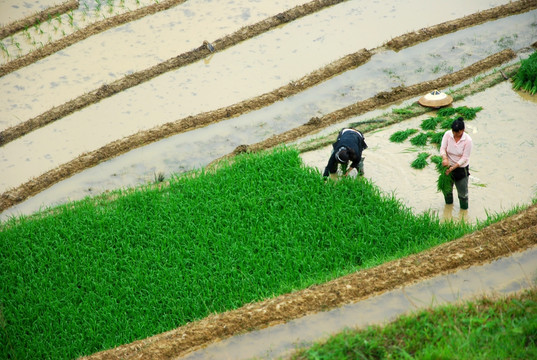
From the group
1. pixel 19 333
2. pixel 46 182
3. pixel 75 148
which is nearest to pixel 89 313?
pixel 19 333

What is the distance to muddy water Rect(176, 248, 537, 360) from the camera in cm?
429

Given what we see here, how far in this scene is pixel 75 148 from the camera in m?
7.21

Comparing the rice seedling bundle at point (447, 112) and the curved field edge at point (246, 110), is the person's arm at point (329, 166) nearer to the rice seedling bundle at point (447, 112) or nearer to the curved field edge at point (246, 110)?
the curved field edge at point (246, 110)

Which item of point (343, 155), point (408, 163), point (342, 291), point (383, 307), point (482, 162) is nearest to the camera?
point (383, 307)

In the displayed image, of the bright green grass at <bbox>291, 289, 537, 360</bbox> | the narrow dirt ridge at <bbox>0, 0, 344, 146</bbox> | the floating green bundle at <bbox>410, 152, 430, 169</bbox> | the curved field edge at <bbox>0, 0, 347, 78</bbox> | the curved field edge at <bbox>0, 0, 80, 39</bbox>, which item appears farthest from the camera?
the curved field edge at <bbox>0, 0, 80, 39</bbox>

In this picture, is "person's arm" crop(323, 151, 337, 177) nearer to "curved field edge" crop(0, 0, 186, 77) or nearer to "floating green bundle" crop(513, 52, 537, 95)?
"floating green bundle" crop(513, 52, 537, 95)

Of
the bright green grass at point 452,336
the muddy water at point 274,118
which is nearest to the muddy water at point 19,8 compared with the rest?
the muddy water at point 274,118

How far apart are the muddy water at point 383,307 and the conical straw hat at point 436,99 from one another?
2.84 m

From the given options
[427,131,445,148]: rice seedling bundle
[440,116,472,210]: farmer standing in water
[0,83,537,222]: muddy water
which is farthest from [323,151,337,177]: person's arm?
[427,131,445,148]: rice seedling bundle

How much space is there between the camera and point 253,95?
309 inches

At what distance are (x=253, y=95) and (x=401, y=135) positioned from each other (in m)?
2.07

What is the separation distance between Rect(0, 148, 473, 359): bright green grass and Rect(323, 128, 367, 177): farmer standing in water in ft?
0.53

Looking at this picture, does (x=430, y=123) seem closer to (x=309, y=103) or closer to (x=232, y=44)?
(x=309, y=103)

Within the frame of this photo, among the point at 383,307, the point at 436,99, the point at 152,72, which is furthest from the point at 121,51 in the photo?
the point at 383,307
